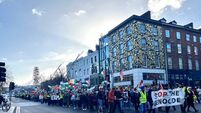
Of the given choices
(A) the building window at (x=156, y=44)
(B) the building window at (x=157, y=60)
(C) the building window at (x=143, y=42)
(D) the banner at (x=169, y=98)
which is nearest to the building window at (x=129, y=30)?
(C) the building window at (x=143, y=42)

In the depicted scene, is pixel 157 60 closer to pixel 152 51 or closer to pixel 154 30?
pixel 152 51

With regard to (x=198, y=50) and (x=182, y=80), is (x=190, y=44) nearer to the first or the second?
(x=198, y=50)

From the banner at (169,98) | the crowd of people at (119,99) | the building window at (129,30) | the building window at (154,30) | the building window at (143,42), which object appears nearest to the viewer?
the banner at (169,98)

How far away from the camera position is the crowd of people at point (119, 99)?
1769 cm

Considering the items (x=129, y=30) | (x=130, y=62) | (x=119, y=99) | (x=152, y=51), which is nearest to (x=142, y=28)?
(x=129, y=30)

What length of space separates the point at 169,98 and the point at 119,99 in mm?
3482

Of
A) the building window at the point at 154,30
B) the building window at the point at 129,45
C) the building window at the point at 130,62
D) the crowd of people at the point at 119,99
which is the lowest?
the crowd of people at the point at 119,99

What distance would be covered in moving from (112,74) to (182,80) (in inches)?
470

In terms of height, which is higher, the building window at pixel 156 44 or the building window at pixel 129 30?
the building window at pixel 129 30

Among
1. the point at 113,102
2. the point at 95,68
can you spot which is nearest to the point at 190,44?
the point at 95,68

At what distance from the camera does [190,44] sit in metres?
53.8

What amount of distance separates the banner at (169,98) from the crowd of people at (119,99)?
0.30m

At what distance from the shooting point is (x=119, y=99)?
19453 millimetres

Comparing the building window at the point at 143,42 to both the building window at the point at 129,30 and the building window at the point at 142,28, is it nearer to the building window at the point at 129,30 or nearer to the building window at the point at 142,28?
the building window at the point at 142,28
